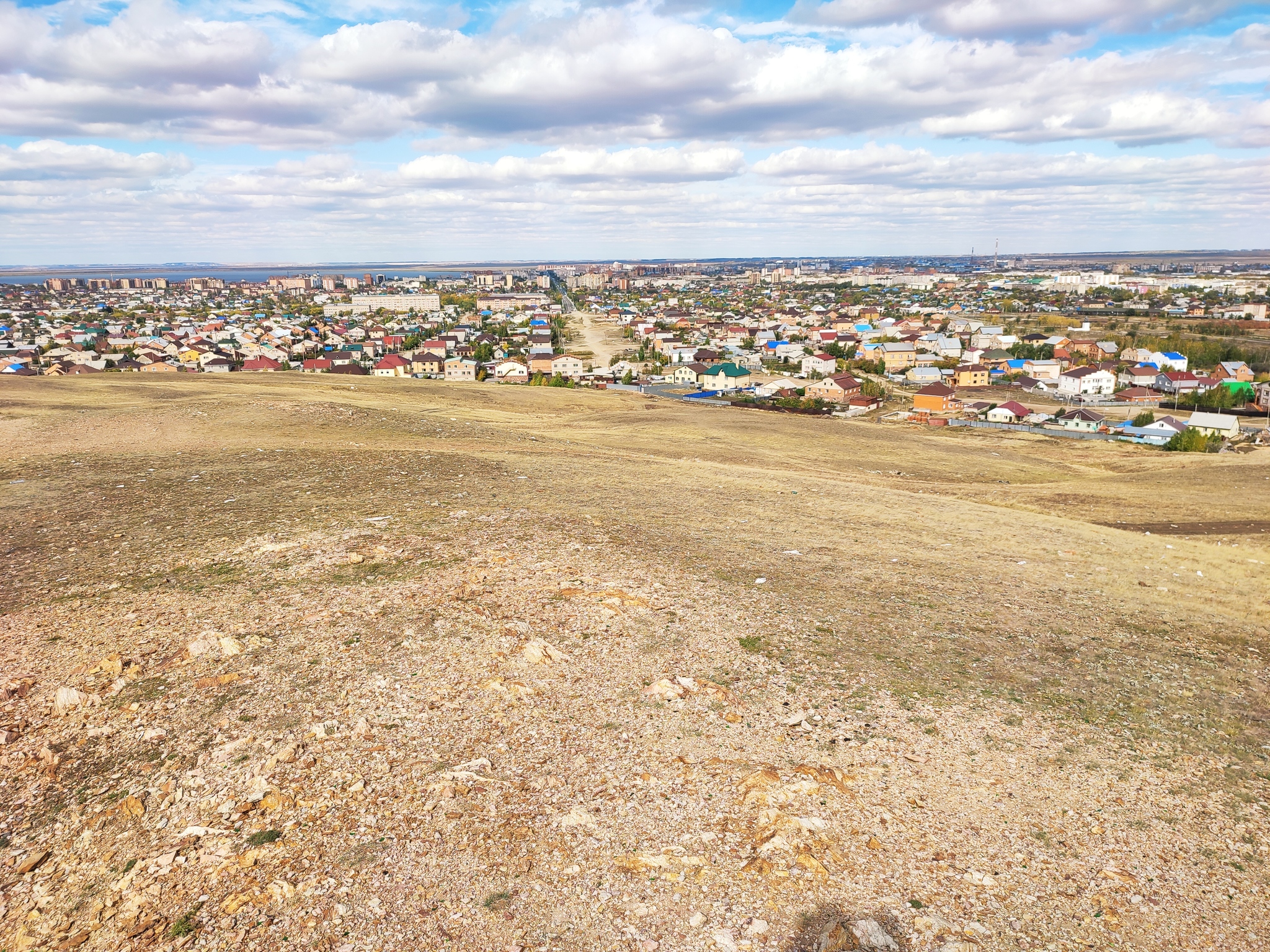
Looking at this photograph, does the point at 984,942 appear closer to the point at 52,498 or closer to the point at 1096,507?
the point at 52,498

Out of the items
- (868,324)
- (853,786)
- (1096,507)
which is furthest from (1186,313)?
(853,786)

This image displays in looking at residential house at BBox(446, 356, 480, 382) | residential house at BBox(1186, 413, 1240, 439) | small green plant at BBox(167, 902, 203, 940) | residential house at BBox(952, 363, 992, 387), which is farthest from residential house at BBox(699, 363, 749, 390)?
small green plant at BBox(167, 902, 203, 940)

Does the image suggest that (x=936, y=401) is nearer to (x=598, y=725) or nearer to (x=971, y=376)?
(x=971, y=376)

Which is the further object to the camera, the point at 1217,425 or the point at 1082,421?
the point at 1082,421

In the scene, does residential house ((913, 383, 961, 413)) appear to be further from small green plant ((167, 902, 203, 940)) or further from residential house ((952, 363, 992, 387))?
small green plant ((167, 902, 203, 940))

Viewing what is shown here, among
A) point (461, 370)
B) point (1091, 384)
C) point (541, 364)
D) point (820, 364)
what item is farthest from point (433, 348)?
point (1091, 384)
